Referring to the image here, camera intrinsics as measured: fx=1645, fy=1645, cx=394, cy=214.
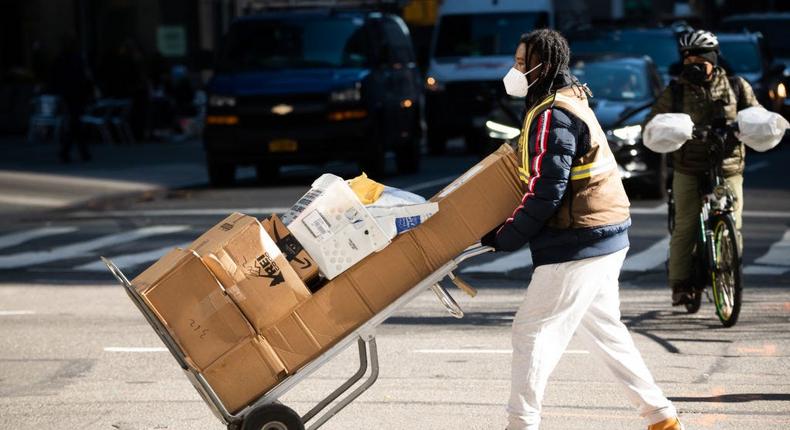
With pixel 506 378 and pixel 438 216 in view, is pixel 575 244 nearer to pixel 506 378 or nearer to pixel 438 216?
pixel 438 216

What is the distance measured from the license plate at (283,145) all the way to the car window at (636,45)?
426 cm

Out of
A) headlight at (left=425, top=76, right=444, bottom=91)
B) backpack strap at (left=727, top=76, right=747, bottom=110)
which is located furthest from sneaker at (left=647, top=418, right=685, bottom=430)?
headlight at (left=425, top=76, right=444, bottom=91)

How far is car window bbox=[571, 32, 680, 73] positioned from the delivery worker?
15.8 m

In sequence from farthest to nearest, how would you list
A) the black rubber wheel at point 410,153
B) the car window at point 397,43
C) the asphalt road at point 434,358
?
the black rubber wheel at point 410,153 < the car window at point 397,43 < the asphalt road at point 434,358

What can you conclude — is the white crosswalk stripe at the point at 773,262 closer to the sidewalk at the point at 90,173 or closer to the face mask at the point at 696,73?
the face mask at the point at 696,73

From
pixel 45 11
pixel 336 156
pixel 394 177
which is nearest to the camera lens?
pixel 336 156

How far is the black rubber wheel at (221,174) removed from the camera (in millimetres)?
21016

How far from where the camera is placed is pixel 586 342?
657cm

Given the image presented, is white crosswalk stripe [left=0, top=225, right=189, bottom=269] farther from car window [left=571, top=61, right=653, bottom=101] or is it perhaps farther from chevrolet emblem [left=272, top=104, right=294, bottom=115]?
car window [left=571, top=61, right=653, bottom=101]

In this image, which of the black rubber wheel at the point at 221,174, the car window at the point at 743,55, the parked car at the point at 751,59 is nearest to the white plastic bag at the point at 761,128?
the black rubber wheel at the point at 221,174

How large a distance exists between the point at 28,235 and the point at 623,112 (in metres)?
6.52

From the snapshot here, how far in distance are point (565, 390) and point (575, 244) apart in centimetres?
190

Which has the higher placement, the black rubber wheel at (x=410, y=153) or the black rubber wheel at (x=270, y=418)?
the black rubber wheel at (x=270, y=418)

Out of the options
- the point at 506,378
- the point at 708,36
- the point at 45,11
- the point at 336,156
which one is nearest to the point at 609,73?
the point at 336,156
